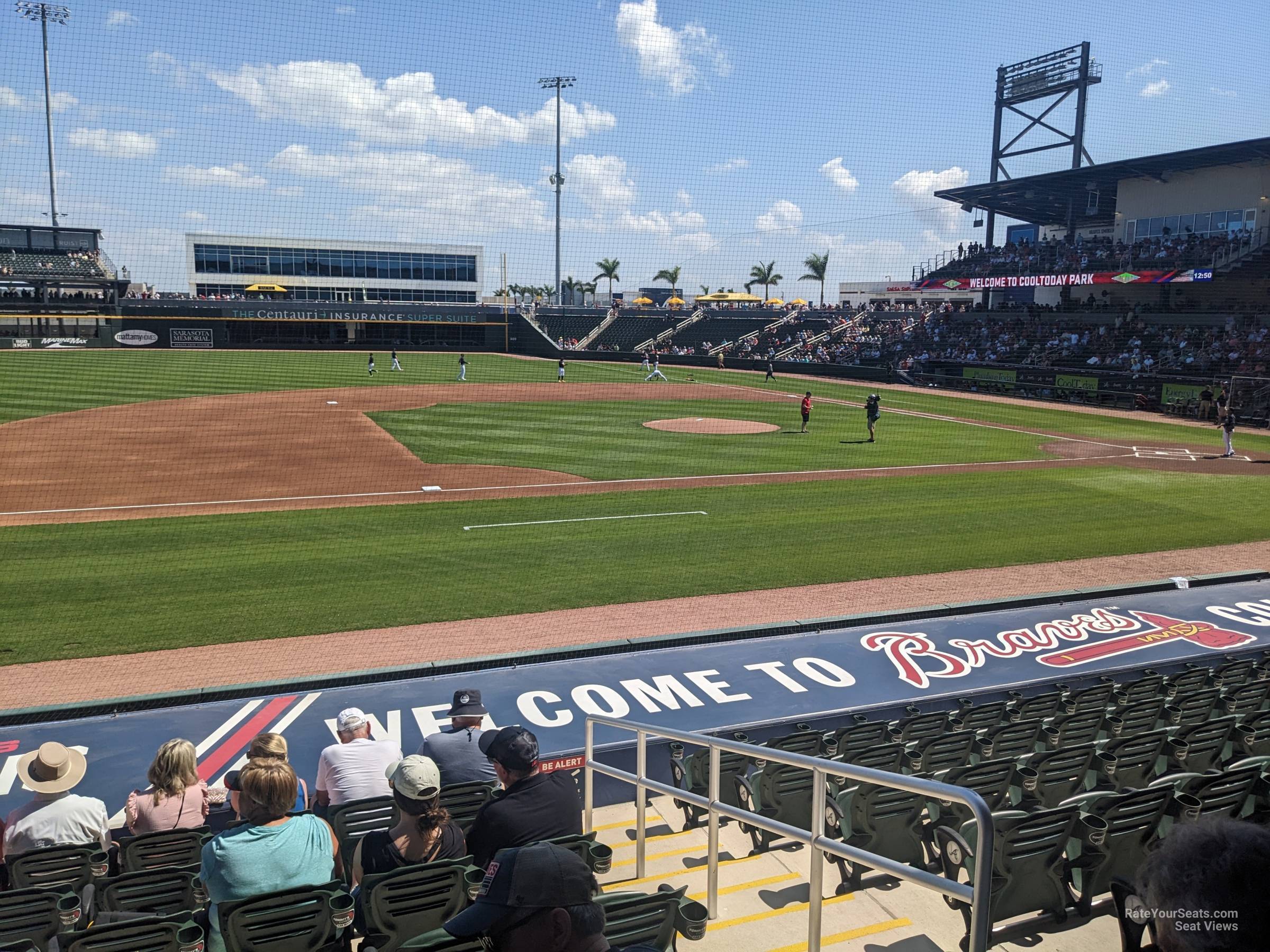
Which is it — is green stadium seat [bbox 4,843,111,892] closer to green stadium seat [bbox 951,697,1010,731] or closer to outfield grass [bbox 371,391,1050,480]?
green stadium seat [bbox 951,697,1010,731]

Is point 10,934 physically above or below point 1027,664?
above

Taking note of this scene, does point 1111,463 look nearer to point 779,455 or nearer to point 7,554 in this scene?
point 779,455

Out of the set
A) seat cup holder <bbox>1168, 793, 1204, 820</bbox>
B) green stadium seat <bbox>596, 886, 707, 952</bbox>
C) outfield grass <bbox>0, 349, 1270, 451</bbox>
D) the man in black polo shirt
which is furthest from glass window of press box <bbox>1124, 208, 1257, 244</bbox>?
green stadium seat <bbox>596, 886, 707, 952</bbox>

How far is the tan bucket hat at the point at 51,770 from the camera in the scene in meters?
4.98

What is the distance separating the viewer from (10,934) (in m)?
3.94

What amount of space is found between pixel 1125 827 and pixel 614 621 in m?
7.51

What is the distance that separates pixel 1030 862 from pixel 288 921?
320cm

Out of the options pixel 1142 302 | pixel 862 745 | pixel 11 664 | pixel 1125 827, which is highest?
pixel 1142 302

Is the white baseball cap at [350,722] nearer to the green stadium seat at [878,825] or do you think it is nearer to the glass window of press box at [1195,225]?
the green stadium seat at [878,825]

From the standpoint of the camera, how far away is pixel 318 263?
59250 mm

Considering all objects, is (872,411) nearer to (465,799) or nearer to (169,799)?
(465,799)

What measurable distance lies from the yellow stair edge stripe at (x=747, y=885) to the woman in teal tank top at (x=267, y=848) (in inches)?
76.0

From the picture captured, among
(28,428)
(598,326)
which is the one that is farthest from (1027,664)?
(598,326)

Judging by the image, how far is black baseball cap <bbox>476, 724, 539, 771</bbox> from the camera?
448cm
